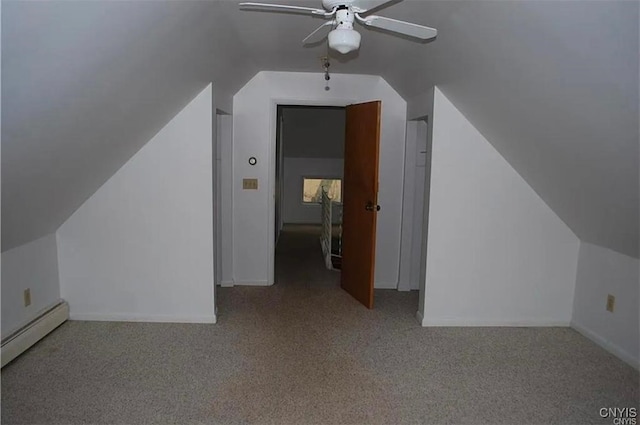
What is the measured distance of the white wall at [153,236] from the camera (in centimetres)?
346

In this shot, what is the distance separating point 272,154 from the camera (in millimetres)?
4410

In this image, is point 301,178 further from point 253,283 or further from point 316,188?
point 253,283

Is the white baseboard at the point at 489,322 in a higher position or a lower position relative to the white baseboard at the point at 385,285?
lower

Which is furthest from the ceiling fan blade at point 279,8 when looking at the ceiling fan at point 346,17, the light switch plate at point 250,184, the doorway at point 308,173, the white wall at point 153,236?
the doorway at point 308,173

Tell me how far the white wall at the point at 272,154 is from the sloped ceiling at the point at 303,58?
59cm

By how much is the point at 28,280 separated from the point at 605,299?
Answer: 411 centimetres

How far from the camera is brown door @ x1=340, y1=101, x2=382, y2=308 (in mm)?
3889

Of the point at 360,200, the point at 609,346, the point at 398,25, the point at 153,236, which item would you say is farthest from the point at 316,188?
the point at 398,25

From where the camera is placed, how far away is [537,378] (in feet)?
9.15

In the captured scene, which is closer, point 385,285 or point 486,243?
point 486,243

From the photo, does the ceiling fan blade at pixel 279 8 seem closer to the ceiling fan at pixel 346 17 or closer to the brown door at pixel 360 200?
the ceiling fan at pixel 346 17

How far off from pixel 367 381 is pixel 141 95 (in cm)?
217

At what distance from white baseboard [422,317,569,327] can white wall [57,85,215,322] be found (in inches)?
71.1

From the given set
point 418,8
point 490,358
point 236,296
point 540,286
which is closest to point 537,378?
point 490,358
